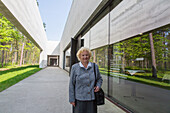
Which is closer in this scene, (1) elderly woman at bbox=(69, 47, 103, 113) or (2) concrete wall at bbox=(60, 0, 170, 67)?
(1) elderly woman at bbox=(69, 47, 103, 113)

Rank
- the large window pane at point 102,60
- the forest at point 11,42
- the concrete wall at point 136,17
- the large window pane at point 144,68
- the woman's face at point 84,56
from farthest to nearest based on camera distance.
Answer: the forest at point 11,42, the large window pane at point 102,60, the large window pane at point 144,68, the concrete wall at point 136,17, the woman's face at point 84,56

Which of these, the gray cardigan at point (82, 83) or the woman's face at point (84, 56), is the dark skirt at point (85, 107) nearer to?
the gray cardigan at point (82, 83)

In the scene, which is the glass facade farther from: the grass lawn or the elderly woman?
the grass lawn

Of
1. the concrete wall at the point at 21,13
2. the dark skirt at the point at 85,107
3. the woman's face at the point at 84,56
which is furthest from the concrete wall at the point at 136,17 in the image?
the concrete wall at the point at 21,13

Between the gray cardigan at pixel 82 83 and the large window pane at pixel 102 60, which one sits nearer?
the gray cardigan at pixel 82 83

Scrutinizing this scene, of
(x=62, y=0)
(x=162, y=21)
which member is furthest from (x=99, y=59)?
(x=62, y=0)

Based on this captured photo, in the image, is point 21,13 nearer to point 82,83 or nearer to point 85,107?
point 82,83

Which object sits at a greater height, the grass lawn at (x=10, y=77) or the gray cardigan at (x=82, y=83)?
the gray cardigan at (x=82, y=83)

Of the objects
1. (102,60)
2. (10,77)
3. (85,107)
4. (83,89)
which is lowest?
(10,77)

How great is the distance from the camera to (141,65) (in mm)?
4797

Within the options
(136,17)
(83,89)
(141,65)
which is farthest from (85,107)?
(141,65)

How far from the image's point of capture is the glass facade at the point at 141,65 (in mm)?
3465

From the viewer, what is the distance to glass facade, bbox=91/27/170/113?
3.47 metres

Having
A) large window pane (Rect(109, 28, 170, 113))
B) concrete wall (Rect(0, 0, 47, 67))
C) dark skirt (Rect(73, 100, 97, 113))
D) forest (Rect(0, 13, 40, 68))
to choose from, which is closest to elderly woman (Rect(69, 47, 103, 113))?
dark skirt (Rect(73, 100, 97, 113))
